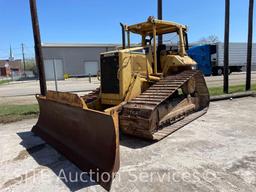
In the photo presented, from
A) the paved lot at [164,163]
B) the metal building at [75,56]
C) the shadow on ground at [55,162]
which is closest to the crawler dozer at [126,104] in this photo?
the shadow on ground at [55,162]

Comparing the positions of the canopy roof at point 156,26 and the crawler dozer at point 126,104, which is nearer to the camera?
the crawler dozer at point 126,104

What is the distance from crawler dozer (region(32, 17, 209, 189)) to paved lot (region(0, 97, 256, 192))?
0.28 m

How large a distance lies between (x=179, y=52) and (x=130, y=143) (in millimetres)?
3457

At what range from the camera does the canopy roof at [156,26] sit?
663 centimetres

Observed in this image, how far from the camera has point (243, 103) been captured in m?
9.46

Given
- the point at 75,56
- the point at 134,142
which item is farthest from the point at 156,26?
the point at 75,56

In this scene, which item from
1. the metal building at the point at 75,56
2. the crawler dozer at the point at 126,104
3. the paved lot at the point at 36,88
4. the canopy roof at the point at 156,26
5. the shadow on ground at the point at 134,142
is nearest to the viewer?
the crawler dozer at the point at 126,104

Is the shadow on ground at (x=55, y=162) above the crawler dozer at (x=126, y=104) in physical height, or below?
below

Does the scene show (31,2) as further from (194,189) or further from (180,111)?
(194,189)

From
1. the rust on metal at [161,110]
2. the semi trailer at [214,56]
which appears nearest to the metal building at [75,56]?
the semi trailer at [214,56]

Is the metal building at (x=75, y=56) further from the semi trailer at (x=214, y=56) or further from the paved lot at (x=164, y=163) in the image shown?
the paved lot at (x=164, y=163)

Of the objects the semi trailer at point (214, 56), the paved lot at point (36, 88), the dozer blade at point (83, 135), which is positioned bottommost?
the paved lot at point (36, 88)

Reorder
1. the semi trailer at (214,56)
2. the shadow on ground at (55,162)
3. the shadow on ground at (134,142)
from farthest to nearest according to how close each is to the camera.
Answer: the semi trailer at (214,56), the shadow on ground at (134,142), the shadow on ground at (55,162)

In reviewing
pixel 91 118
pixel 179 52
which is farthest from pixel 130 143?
pixel 179 52
